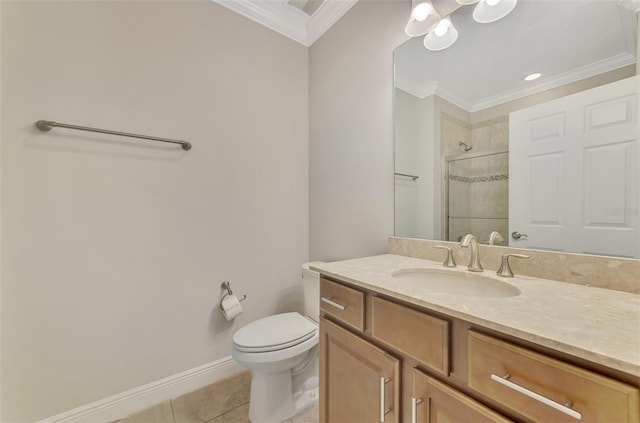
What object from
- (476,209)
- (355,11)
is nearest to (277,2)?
(355,11)

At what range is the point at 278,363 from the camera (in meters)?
1.25

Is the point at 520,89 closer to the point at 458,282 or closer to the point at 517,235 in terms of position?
the point at 517,235

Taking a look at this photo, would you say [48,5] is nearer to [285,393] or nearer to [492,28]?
[492,28]

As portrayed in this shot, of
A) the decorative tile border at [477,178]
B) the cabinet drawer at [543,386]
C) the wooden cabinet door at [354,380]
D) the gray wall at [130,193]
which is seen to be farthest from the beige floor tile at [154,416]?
the decorative tile border at [477,178]

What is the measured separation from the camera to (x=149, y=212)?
1.42 m

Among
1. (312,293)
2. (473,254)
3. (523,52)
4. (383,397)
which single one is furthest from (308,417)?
(523,52)

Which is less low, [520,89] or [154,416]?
[520,89]

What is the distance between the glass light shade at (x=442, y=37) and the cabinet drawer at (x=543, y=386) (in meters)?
1.30

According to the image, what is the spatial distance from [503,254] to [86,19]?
2.20 m

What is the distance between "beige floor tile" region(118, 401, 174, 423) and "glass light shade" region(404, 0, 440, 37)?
2.34 metres

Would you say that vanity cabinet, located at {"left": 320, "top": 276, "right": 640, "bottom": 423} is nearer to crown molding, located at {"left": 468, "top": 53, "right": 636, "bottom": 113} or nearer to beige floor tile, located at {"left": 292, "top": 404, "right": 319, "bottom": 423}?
beige floor tile, located at {"left": 292, "top": 404, "right": 319, "bottom": 423}

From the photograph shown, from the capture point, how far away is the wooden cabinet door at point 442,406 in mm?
561

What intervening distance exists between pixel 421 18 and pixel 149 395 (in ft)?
7.97

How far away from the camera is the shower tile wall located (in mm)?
1025
